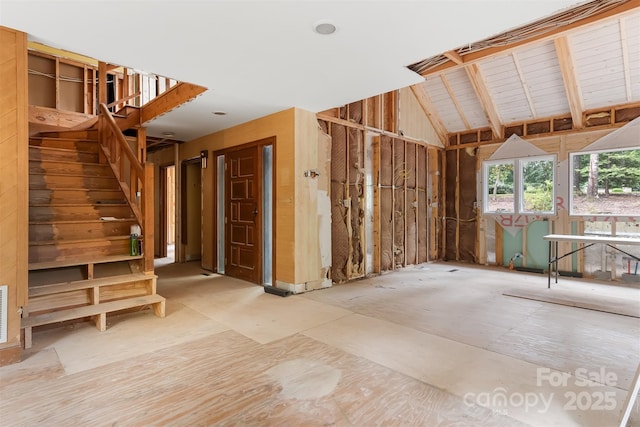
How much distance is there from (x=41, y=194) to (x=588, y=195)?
823 centimetres

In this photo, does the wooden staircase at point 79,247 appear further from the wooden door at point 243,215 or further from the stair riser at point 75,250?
the wooden door at point 243,215

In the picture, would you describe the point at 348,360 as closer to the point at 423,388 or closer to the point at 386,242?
the point at 423,388

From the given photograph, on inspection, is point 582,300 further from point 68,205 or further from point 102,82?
point 102,82

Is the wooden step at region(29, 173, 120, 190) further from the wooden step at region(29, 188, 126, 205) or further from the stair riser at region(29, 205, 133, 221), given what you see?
the stair riser at region(29, 205, 133, 221)

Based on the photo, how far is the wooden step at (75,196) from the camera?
401 centimetres

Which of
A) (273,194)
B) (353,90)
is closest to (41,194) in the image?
(273,194)

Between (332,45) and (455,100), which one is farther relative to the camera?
(455,100)

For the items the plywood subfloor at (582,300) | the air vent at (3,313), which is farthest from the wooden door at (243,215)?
the plywood subfloor at (582,300)

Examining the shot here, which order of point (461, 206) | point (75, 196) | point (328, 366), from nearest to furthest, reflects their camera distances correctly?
point (328, 366), point (75, 196), point (461, 206)

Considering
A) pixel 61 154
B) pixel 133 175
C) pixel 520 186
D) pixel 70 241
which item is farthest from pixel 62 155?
pixel 520 186

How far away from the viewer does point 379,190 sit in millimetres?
6133

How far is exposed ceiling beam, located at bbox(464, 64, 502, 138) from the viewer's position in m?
6.03

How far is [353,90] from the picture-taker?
407 cm

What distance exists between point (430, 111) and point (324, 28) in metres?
5.38
